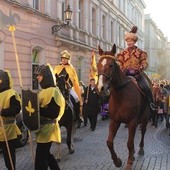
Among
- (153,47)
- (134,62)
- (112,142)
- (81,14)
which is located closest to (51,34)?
(81,14)

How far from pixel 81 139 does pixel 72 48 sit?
13.6 metres

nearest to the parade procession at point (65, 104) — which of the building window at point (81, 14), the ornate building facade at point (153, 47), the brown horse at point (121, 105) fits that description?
the brown horse at point (121, 105)

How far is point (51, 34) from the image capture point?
69.7 ft

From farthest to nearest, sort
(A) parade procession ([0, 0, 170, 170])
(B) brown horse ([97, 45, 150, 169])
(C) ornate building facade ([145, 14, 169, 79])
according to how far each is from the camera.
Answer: (C) ornate building facade ([145, 14, 169, 79]) < (B) brown horse ([97, 45, 150, 169]) < (A) parade procession ([0, 0, 170, 170])

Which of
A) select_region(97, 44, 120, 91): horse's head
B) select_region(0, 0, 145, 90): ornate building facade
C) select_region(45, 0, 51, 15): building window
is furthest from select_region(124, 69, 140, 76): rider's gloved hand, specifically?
select_region(45, 0, 51, 15): building window

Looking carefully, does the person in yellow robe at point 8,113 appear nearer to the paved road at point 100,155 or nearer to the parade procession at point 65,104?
the parade procession at point 65,104

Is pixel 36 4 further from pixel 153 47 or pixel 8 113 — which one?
pixel 153 47

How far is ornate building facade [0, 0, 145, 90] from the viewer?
17.0 metres

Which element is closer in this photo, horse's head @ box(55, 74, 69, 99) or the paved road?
the paved road

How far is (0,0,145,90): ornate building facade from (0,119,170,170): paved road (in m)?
4.22

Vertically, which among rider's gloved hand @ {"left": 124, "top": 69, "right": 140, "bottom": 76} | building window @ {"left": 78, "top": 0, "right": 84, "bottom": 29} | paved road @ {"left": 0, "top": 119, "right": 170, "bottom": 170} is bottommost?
paved road @ {"left": 0, "top": 119, "right": 170, "bottom": 170}

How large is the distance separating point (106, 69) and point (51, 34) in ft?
47.7

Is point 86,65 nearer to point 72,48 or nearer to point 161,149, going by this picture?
point 72,48

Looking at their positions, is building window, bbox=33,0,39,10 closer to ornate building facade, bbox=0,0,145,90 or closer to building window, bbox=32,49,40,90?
ornate building facade, bbox=0,0,145,90
